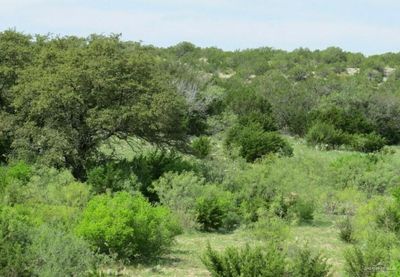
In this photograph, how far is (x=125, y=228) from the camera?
33.5ft

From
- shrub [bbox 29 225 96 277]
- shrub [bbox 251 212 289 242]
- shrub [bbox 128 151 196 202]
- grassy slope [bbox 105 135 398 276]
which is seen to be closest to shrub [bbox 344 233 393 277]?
grassy slope [bbox 105 135 398 276]

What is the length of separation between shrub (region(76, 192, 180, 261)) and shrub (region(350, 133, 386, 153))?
20744 mm

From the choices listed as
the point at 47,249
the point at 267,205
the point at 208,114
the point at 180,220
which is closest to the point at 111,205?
the point at 47,249

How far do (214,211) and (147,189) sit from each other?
2310mm

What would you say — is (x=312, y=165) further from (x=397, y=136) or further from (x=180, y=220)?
(x=397, y=136)

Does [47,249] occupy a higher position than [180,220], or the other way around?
[47,249]

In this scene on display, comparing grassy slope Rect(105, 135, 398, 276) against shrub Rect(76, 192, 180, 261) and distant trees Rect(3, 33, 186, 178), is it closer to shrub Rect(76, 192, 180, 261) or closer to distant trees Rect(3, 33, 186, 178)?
shrub Rect(76, 192, 180, 261)

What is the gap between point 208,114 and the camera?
35.1 meters

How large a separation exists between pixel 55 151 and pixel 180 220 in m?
4.96

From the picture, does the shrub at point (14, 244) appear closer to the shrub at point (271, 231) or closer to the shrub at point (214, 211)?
the shrub at point (271, 231)

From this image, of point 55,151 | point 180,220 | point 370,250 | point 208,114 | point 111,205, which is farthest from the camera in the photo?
point 208,114

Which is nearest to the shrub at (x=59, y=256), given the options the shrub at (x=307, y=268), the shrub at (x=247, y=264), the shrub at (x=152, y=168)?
the shrub at (x=247, y=264)

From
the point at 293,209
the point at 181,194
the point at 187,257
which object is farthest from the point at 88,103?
the point at 187,257

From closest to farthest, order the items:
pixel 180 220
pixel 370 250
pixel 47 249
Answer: pixel 47 249, pixel 370 250, pixel 180 220
